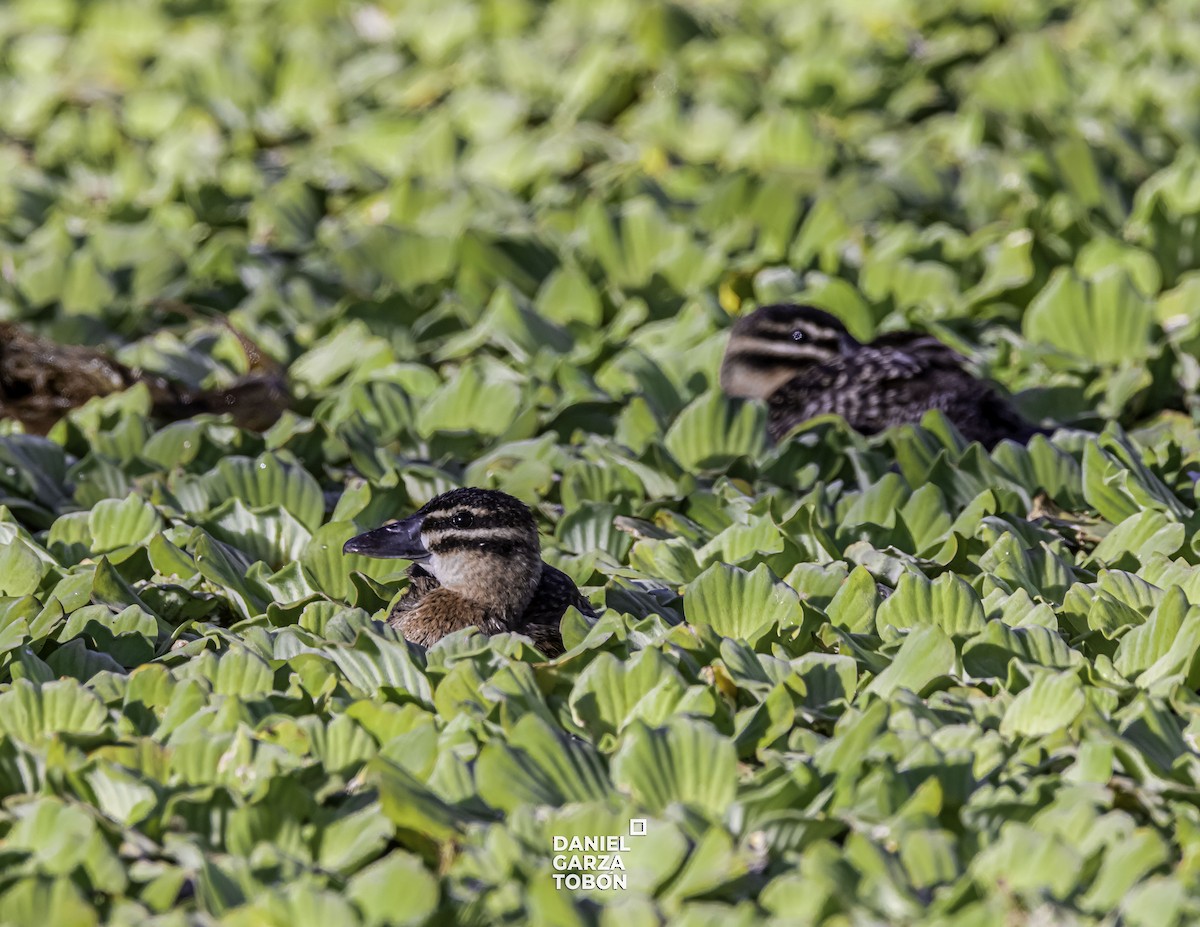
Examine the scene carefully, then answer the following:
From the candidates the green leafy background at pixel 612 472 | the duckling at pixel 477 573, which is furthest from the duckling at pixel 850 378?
the duckling at pixel 477 573

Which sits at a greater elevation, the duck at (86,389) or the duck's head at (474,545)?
the duck's head at (474,545)

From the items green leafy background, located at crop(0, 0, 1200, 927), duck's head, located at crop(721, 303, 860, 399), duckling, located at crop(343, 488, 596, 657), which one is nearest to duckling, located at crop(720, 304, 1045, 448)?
duck's head, located at crop(721, 303, 860, 399)

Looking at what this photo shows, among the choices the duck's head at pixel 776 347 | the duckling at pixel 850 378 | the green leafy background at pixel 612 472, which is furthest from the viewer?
the duck's head at pixel 776 347

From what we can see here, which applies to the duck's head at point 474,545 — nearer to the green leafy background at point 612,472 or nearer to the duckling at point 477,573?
the duckling at point 477,573

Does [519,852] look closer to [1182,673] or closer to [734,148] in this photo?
[1182,673]

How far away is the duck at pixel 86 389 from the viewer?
20.5 feet

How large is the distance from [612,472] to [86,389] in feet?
6.83

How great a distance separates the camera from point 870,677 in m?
4.11

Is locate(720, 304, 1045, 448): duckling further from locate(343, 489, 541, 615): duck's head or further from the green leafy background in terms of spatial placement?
locate(343, 489, 541, 615): duck's head

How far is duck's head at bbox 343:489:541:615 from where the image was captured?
14.8ft

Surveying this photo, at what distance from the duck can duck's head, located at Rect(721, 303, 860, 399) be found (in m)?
1.63

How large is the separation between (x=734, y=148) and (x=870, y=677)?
5100 millimetres

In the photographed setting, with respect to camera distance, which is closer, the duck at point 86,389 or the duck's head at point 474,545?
the duck's head at point 474,545

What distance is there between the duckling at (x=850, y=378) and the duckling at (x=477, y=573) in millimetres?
1663
